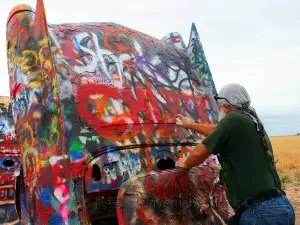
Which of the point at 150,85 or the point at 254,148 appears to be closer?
the point at 254,148

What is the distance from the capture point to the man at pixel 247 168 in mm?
2793

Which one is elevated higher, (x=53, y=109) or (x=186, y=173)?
(x=53, y=109)

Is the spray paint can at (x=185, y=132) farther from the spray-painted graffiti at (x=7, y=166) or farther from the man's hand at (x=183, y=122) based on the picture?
the spray-painted graffiti at (x=7, y=166)

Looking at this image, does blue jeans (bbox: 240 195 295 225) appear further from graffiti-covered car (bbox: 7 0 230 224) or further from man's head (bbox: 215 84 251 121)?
graffiti-covered car (bbox: 7 0 230 224)

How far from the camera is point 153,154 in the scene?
4379 mm

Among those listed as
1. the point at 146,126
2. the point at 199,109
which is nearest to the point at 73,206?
the point at 146,126

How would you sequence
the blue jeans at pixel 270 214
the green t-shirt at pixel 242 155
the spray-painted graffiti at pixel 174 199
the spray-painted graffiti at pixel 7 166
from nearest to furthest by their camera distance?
the blue jeans at pixel 270 214, the green t-shirt at pixel 242 155, the spray-painted graffiti at pixel 174 199, the spray-painted graffiti at pixel 7 166

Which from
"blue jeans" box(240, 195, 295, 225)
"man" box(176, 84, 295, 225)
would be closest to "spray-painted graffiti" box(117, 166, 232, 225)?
"man" box(176, 84, 295, 225)

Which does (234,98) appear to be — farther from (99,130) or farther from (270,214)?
(99,130)

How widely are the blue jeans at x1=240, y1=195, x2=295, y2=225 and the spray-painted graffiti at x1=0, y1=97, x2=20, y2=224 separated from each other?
424 cm

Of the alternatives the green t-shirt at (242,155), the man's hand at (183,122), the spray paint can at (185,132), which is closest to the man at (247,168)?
the green t-shirt at (242,155)

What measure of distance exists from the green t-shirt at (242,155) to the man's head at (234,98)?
0.11 m

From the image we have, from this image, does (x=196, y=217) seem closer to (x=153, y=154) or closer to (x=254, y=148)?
(x=153, y=154)

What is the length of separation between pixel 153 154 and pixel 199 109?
3.70 ft
